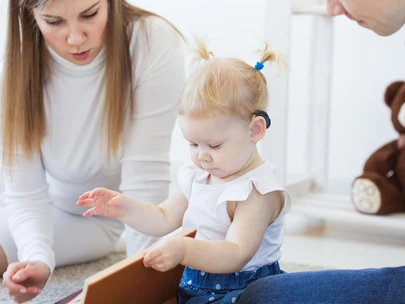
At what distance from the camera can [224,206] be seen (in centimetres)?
89

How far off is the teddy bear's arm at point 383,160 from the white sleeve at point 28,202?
84 cm

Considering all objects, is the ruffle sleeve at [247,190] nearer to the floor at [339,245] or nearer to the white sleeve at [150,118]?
the white sleeve at [150,118]

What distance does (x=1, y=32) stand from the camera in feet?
4.31

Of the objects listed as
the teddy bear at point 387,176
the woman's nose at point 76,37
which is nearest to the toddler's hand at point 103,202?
the woman's nose at point 76,37

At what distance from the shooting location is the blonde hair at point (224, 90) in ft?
2.81

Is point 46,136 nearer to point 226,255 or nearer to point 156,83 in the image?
point 156,83

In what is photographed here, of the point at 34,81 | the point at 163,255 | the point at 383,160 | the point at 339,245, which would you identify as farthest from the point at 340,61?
the point at 163,255

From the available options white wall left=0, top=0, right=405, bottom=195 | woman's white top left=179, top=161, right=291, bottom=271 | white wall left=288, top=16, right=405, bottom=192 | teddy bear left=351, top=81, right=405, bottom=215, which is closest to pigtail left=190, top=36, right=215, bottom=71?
woman's white top left=179, top=161, right=291, bottom=271

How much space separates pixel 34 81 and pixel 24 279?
379 millimetres

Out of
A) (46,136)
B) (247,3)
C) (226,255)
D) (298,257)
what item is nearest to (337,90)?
(247,3)

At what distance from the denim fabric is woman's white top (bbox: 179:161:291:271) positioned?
0.01 meters

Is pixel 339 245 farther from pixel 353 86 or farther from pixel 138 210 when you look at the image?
pixel 138 210

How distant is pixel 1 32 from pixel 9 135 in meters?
0.24

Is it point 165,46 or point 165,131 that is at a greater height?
point 165,46
